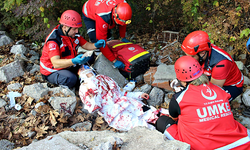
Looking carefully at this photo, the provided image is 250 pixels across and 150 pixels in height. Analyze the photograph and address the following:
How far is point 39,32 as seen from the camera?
17.5 ft

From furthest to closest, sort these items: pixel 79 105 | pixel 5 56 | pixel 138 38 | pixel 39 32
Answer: pixel 138 38 < pixel 39 32 < pixel 5 56 < pixel 79 105

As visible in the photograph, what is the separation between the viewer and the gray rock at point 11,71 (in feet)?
13.6

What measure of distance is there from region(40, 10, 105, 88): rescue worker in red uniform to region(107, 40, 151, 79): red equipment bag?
1.71 feet

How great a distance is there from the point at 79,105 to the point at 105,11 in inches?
77.8

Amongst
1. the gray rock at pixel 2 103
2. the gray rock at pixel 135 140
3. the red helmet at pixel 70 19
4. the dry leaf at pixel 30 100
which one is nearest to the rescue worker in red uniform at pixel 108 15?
the red helmet at pixel 70 19

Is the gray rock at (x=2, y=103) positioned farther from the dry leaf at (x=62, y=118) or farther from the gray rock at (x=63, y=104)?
the dry leaf at (x=62, y=118)

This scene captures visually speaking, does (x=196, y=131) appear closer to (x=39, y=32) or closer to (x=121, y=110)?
(x=121, y=110)

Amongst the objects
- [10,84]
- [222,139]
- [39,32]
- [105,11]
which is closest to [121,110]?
[222,139]

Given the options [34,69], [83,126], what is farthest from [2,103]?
[83,126]

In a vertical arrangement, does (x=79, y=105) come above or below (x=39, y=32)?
below

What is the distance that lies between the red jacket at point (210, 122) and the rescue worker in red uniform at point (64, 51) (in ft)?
6.81

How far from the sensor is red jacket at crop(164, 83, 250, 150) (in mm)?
2229

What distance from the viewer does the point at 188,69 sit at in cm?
249

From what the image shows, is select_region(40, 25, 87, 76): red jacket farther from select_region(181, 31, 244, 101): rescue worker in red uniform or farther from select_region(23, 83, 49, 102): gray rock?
select_region(181, 31, 244, 101): rescue worker in red uniform
